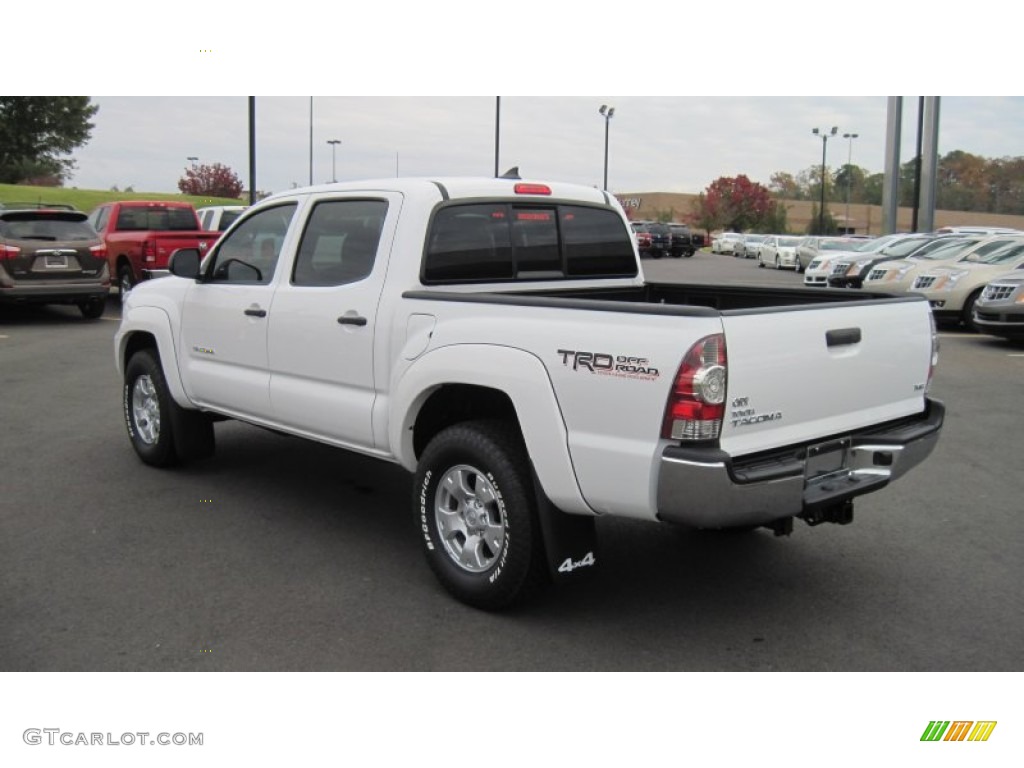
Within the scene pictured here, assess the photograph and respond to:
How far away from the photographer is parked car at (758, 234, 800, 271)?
41.2 meters

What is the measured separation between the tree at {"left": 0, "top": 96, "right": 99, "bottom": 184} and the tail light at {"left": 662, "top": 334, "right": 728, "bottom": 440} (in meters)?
53.5

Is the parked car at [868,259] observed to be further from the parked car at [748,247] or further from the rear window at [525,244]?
the parked car at [748,247]

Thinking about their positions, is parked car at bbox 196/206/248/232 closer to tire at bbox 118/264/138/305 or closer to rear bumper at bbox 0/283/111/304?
tire at bbox 118/264/138/305

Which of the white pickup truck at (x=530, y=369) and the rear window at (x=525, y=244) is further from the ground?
the rear window at (x=525, y=244)

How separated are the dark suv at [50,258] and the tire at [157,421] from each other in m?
9.86

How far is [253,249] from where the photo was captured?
6145mm

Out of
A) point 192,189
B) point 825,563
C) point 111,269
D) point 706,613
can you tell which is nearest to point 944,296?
point 825,563

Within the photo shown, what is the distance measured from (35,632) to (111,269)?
1594 centimetres

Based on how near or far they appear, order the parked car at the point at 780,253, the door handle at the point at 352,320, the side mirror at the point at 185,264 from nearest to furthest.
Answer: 1. the door handle at the point at 352,320
2. the side mirror at the point at 185,264
3. the parked car at the point at 780,253

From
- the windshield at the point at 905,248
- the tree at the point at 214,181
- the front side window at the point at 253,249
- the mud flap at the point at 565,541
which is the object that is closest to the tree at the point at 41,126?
the tree at the point at 214,181

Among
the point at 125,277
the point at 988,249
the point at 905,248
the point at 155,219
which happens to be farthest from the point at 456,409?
the point at 905,248

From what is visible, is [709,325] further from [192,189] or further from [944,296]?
[192,189]

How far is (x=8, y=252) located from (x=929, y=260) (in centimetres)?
1558

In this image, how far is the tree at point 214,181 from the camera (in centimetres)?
8325
